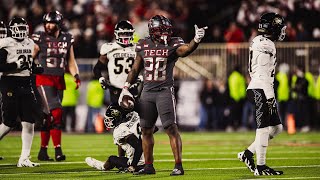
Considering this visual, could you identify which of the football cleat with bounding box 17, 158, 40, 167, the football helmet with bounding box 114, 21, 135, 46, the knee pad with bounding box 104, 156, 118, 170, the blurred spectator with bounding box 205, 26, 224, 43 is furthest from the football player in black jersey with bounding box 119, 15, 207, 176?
the blurred spectator with bounding box 205, 26, 224, 43

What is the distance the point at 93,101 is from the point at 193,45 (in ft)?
40.2

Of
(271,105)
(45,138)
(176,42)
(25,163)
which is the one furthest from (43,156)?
(271,105)

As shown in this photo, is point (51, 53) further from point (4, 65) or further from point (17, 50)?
point (4, 65)

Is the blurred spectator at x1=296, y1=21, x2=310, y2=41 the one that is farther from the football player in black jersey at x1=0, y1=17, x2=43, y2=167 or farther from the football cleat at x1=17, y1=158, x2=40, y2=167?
the football cleat at x1=17, y1=158, x2=40, y2=167

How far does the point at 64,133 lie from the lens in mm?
21391

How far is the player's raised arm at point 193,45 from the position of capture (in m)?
9.70

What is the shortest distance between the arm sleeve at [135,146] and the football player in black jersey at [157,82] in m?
0.26

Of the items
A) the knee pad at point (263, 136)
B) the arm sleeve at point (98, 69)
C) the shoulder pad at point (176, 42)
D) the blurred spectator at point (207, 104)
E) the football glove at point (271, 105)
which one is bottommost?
the blurred spectator at point (207, 104)

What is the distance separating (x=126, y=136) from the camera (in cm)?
1072

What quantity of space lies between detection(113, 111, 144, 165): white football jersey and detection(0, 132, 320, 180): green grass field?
323mm

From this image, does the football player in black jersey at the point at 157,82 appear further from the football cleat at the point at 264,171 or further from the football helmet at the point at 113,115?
the football cleat at the point at 264,171

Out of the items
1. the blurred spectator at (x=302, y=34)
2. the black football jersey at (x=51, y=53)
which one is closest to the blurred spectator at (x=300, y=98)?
the blurred spectator at (x=302, y=34)

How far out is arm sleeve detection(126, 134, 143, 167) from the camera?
10758 mm

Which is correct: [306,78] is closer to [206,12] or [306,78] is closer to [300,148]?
[206,12]
